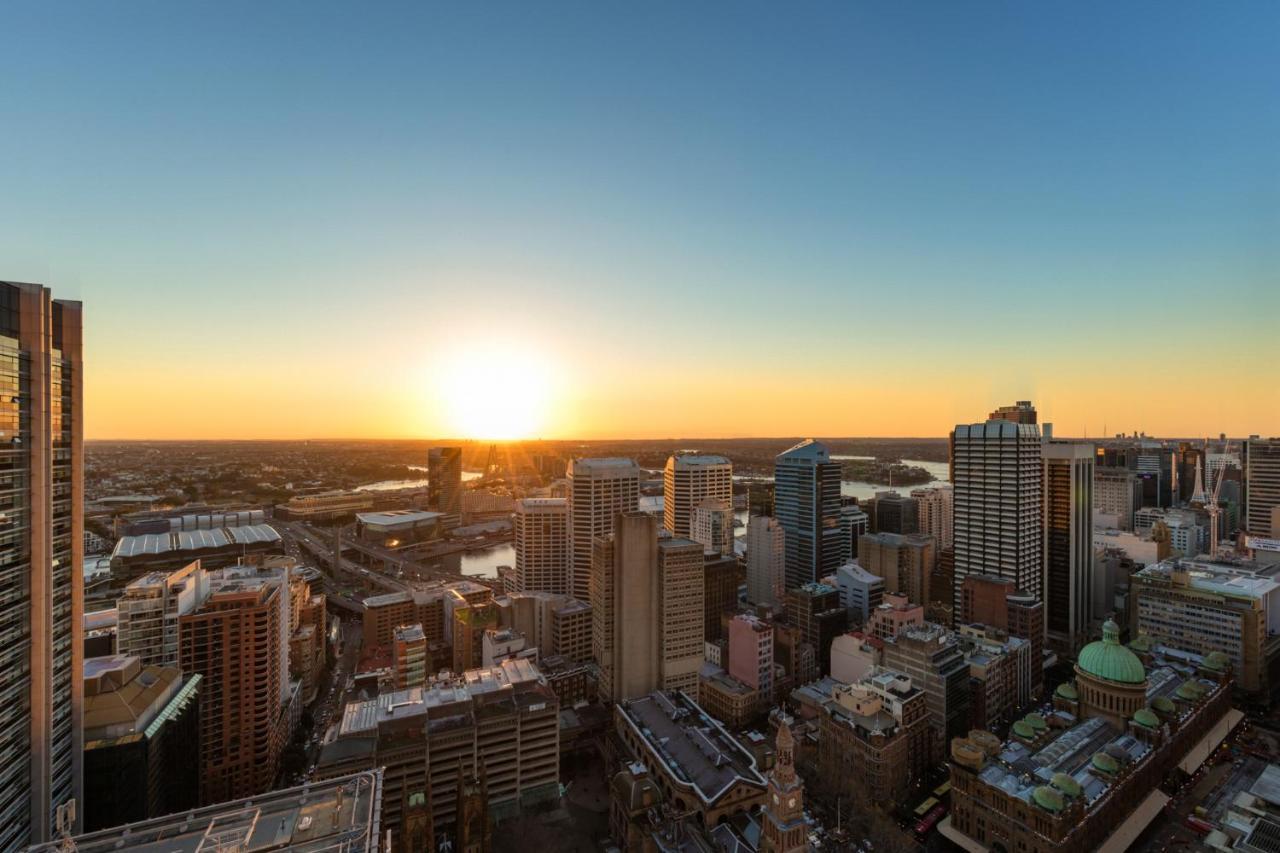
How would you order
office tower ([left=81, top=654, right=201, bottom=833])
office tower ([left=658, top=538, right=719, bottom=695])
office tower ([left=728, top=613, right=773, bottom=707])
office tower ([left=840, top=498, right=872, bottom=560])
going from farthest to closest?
1. office tower ([left=840, top=498, right=872, bottom=560])
2. office tower ([left=728, top=613, right=773, bottom=707])
3. office tower ([left=658, top=538, right=719, bottom=695])
4. office tower ([left=81, top=654, right=201, bottom=833])

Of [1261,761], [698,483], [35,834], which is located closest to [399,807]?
[35,834]

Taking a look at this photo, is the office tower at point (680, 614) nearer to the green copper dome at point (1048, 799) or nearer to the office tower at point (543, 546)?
the green copper dome at point (1048, 799)

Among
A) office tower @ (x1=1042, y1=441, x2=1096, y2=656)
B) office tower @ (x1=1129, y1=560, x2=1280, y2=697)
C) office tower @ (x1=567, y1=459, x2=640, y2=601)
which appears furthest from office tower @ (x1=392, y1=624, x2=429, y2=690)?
office tower @ (x1=1129, y1=560, x2=1280, y2=697)

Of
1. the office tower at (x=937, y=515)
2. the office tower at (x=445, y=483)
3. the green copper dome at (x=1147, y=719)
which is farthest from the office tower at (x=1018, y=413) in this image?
the office tower at (x=445, y=483)

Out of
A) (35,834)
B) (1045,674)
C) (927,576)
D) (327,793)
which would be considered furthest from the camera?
(927,576)

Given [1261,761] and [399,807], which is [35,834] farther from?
[1261,761]

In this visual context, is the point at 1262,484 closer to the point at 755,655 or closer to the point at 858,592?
the point at 858,592

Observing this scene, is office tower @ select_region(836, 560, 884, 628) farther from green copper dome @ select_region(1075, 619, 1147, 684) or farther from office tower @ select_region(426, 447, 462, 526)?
office tower @ select_region(426, 447, 462, 526)
